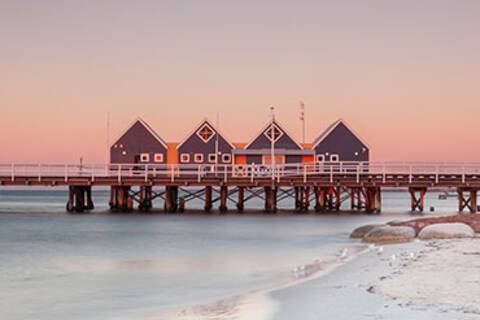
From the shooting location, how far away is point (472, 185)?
47.1 meters

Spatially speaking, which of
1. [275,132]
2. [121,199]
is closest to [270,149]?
[275,132]

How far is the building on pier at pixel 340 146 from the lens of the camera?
213ft

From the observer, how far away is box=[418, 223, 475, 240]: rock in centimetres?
2605

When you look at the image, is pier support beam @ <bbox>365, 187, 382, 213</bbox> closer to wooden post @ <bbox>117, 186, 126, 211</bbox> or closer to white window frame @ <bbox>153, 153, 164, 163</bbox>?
wooden post @ <bbox>117, 186, 126, 211</bbox>

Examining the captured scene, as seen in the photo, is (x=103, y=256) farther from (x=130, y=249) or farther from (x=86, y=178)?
(x=86, y=178)

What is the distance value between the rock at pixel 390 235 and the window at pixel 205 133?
36946 mm

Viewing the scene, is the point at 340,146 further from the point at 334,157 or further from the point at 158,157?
the point at 158,157

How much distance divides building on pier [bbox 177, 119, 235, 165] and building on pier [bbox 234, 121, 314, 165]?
4.21 ft

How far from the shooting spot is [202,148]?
64688mm

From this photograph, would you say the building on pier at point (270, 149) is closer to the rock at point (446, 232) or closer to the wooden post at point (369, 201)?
the wooden post at point (369, 201)

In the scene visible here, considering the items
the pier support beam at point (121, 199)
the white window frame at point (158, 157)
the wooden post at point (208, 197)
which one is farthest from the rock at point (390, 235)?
the white window frame at point (158, 157)

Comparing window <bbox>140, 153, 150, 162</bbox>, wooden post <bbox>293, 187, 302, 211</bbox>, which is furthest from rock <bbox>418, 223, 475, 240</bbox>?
window <bbox>140, 153, 150, 162</bbox>

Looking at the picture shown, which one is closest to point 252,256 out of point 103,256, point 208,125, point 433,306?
point 103,256

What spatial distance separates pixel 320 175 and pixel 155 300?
35380mm
